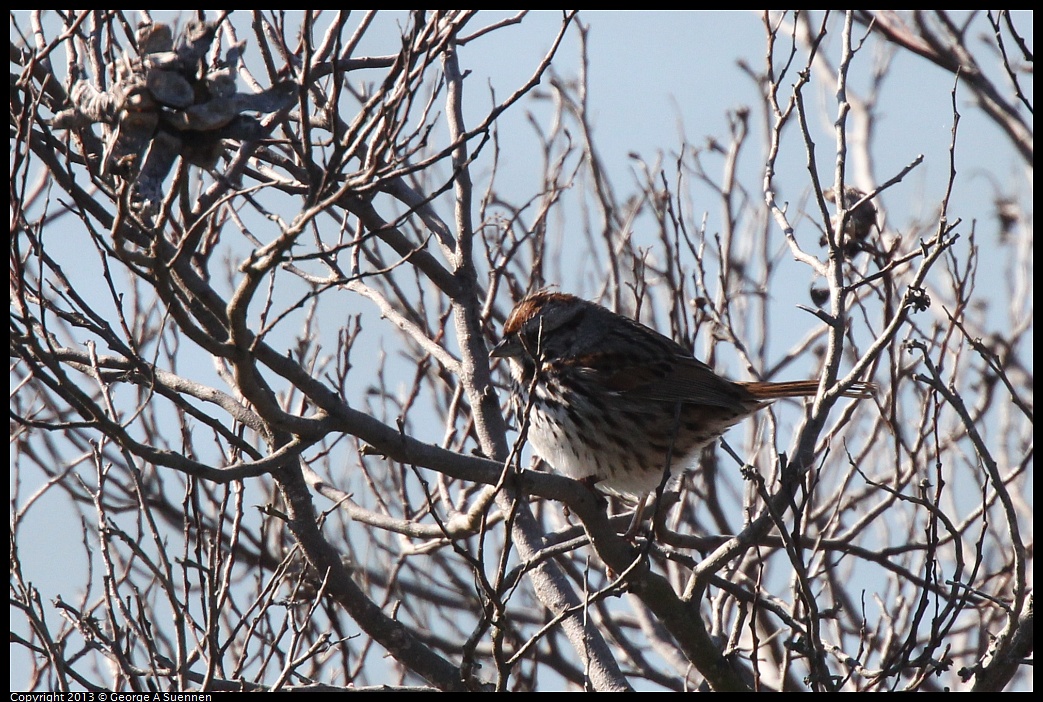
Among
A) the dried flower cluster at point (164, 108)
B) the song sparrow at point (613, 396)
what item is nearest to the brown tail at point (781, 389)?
the song sparrow at point (613, 396)

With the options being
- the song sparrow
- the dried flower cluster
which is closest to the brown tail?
the song sparrow

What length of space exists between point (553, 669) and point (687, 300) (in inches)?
79.8

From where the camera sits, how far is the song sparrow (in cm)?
501

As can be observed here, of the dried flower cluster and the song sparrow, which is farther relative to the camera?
the song sparrow

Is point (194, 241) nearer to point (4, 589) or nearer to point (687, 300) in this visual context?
point (4, 589)

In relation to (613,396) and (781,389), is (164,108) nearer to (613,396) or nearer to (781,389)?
(613,396)

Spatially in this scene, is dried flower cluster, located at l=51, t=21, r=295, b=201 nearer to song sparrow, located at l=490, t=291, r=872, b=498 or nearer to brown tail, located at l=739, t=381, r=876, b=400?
song sparrow, located at l=490, t=291, r=872, b=498

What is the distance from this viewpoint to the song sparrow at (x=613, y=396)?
5.01 metres

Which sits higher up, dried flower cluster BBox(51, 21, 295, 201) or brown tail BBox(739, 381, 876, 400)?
dried flower cluster BBox(51, 21, 295, 201)

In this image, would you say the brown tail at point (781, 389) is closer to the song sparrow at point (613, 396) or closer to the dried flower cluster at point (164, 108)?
the song sparrow at point (613, 396)

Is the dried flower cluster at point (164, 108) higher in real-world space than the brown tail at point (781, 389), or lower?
higher

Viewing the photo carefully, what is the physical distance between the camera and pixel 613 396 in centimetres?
514

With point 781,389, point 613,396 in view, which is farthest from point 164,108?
point 781,389

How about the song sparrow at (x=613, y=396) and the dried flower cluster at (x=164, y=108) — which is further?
the song sparrow at (x=613, y=396)
